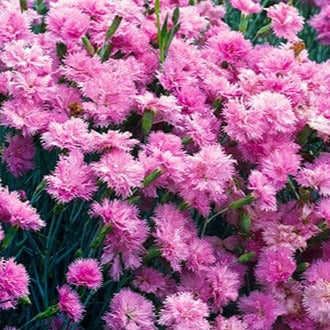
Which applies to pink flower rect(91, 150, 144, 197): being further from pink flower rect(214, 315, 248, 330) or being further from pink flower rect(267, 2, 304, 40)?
pink flower rect(267, 2, 304, 40)

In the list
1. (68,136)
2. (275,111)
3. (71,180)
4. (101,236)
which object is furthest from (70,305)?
(275,111)

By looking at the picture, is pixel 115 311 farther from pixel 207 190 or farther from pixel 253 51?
pixel 253 51

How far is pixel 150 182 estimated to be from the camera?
1.70 metres

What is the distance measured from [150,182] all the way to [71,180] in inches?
6.6

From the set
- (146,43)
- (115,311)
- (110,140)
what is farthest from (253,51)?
(115,311)

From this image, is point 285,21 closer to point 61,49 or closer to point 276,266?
point 61,49

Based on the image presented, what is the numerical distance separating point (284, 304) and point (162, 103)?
54 centimetres

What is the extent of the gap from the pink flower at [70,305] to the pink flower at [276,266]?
42 cm

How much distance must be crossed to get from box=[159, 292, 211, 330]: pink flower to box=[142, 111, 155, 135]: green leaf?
15.3 inches

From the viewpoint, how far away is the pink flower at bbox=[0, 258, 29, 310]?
1.57 meters

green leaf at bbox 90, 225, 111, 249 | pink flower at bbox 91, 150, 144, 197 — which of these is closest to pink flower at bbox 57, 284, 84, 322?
green leaf at bbox 90, 225, 111, 249

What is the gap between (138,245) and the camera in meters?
1.72

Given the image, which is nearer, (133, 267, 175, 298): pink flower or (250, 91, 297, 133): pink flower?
(133, 267, 175, 298): pink flower

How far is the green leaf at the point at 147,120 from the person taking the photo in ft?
5.97
